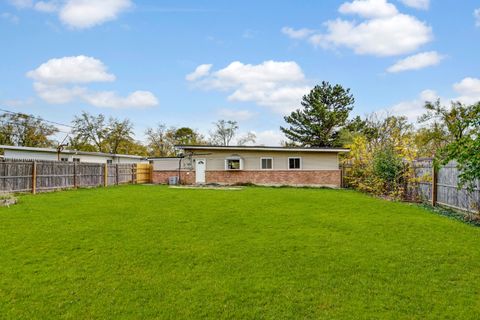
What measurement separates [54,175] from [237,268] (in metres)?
14.3

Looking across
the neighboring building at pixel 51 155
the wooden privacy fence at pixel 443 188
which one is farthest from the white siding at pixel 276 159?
the neighboring building at pixel 51 155

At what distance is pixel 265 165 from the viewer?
70.3ft

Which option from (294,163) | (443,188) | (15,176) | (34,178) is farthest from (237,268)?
(294,163)

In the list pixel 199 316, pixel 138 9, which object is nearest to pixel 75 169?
pixel 138 9

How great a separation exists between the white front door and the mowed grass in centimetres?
1367

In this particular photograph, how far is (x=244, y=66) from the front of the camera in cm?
2152

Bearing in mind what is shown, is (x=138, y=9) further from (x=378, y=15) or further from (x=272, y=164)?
(x=272, y=164)

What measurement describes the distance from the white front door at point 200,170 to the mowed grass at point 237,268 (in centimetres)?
1367

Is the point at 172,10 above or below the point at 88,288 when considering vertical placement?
above

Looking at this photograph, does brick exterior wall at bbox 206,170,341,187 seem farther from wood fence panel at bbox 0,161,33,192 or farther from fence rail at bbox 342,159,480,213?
wood fence panel at bbox 0,161,33,192

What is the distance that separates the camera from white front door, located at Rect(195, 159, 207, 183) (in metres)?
21.7

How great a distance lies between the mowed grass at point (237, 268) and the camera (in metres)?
3.25

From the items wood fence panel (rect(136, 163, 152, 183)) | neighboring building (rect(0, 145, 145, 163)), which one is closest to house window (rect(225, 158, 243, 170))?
wood fence panel (rect(136, 163, 152, 183))

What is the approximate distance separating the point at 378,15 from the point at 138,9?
894 cm
